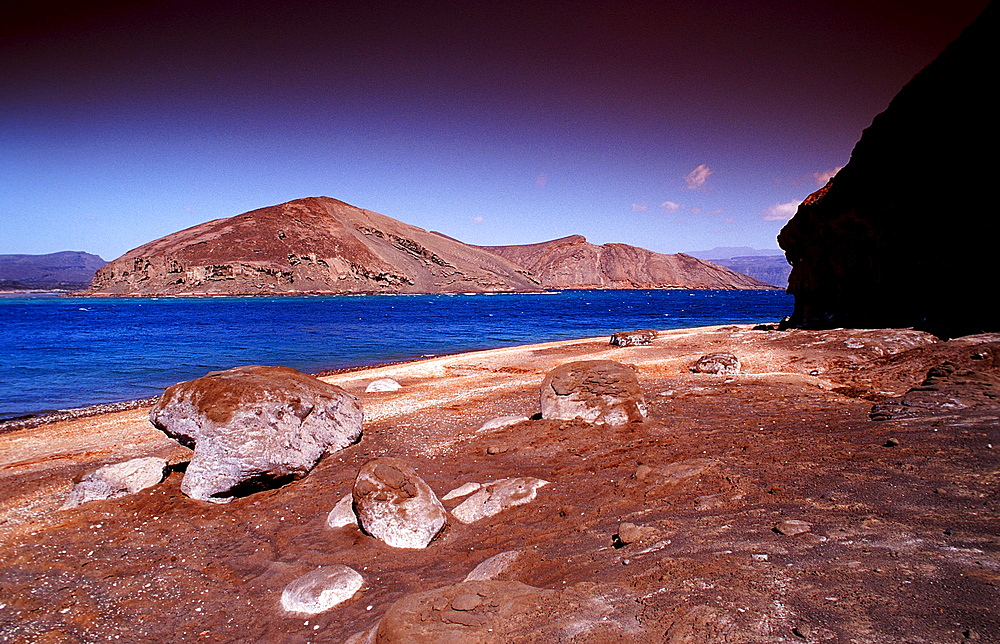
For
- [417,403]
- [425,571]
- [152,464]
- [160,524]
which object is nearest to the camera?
[425,571]

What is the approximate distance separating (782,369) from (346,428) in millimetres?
13702

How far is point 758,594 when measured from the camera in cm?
346

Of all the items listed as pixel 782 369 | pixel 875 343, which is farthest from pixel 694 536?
pixel 875 343

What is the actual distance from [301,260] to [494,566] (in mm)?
156272

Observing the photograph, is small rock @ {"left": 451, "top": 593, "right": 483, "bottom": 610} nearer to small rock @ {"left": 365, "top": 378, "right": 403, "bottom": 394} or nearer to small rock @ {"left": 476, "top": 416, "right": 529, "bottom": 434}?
small rock @ {"left": 476, "top": 416, "right": 529, "bottom": 434}

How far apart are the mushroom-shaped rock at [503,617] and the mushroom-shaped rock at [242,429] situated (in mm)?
5366

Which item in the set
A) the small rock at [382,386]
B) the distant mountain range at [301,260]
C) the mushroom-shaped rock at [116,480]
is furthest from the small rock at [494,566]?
the distant mountain range at [301,260]

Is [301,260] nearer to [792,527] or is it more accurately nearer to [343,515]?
[343,515]

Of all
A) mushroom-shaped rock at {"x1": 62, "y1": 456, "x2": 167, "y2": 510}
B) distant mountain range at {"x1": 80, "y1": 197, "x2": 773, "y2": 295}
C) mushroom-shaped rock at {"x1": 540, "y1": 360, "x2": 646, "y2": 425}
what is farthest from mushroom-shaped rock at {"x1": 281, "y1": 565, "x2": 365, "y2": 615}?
distant mountain range at {"x1": 80, "y1": 197, "x2": 773, "y2": 295}

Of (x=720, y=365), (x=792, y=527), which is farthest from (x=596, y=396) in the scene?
(x=720, y=365)

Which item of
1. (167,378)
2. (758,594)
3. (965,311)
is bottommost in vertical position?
(167,378)

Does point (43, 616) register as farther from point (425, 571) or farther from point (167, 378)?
point (167, 378)

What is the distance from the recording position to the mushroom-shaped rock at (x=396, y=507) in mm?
6258

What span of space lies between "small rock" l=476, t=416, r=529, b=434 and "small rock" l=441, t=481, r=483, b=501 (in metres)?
3.04
